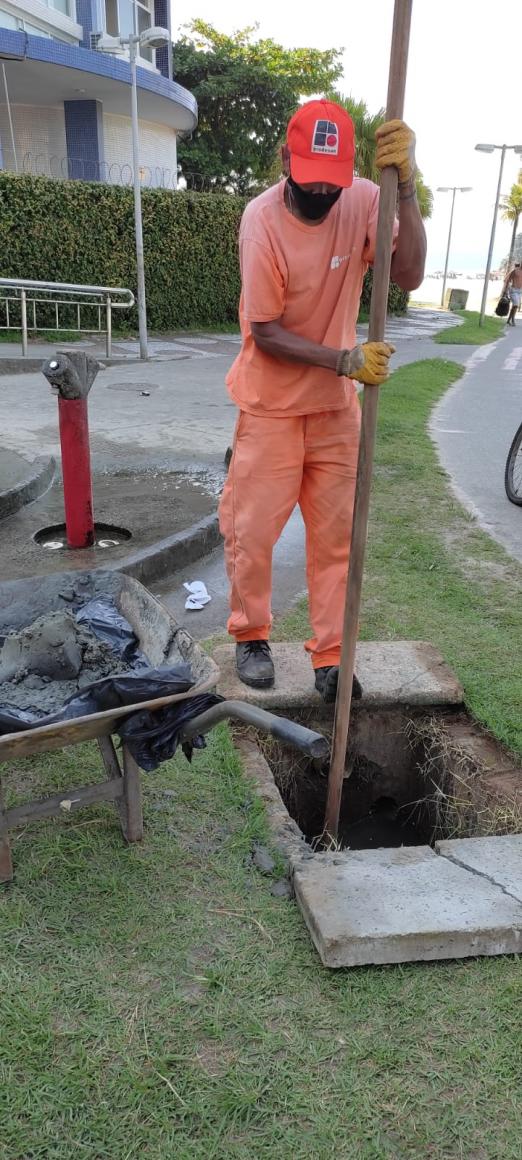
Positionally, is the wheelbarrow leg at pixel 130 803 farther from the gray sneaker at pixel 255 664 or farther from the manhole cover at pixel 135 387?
the manhole cover at pixel 135 387

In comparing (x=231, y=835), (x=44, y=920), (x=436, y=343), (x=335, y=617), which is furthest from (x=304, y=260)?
(x=436, y=343)

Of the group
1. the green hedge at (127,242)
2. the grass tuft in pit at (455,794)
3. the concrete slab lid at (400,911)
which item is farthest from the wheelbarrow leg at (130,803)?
the green hedge at (127,242)

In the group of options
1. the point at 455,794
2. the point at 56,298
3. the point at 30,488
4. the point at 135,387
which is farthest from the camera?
the point at 56,298

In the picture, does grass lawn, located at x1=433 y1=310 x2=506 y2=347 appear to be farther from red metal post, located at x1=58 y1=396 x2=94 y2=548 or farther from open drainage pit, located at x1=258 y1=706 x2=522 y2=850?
open drainage pit, located at x1=258 y1=706 x2=522 y2=850

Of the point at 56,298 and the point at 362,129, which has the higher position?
the point at 362,129

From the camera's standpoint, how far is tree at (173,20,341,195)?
28.5 m

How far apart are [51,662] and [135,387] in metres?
8.71

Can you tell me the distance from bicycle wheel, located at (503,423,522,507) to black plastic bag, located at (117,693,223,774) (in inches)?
192

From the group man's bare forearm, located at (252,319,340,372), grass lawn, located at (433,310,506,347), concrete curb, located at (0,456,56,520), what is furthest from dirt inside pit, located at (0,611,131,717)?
grass lawn, located at (433,310,506,347)

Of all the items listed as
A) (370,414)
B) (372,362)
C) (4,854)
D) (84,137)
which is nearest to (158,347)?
(84,137)

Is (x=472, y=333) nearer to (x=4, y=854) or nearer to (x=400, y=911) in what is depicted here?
(x=400, y=911)

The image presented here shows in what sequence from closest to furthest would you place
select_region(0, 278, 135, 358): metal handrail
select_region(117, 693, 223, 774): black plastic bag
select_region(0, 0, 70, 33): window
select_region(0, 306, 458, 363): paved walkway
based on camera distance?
select_region(117, 693, 223, 774): black plastic bag
select_region(0, 278, 135, 358): metal handrail
select_region(0, 306, 458, 363): paved walkway
select_region(0, 0, 70, 33): window

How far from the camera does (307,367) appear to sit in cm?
301

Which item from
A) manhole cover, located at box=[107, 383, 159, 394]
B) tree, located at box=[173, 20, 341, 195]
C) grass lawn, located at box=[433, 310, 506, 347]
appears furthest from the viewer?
tree, located at box=[173, 20, 341, 195]
